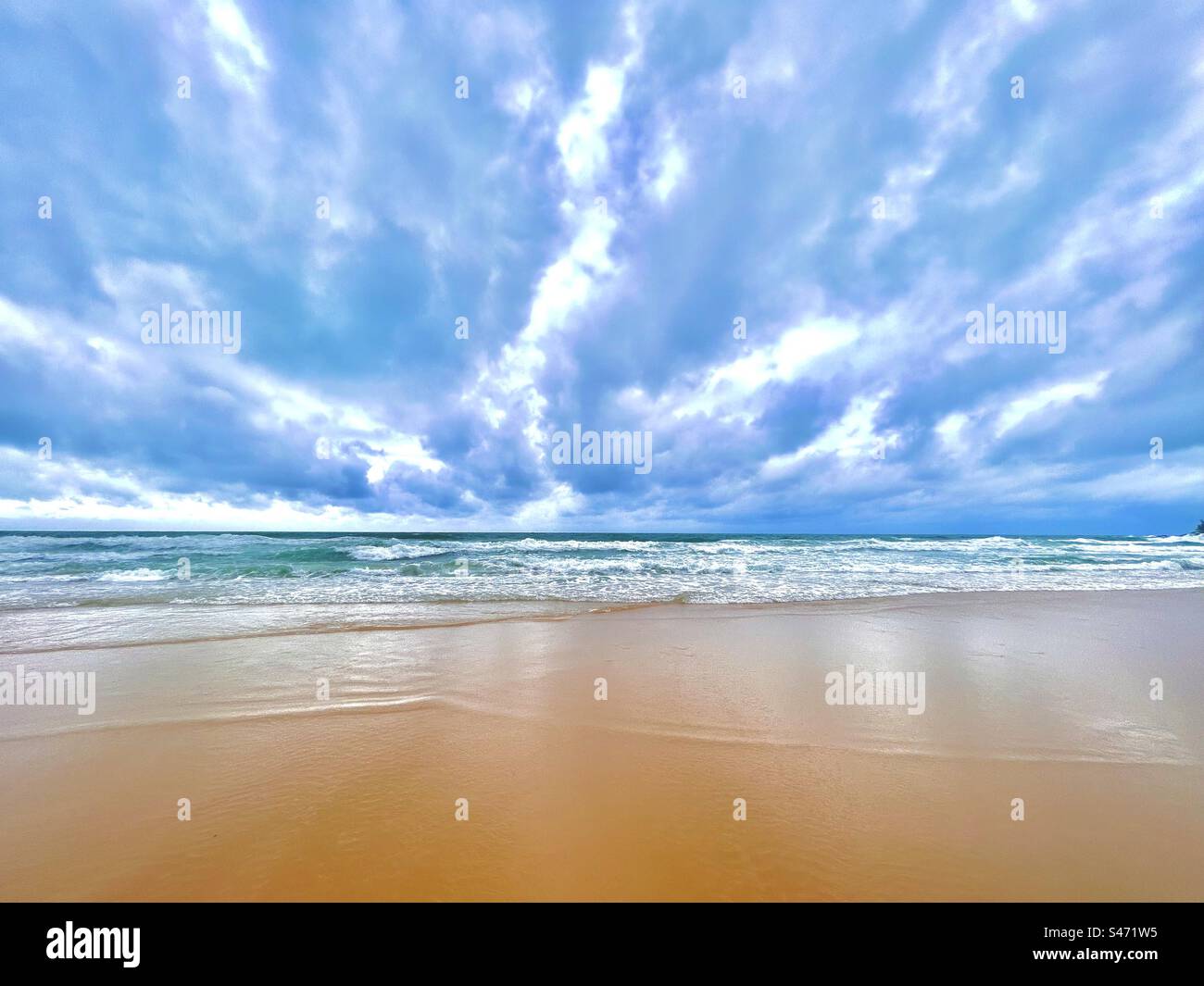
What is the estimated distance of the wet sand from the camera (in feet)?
9.23

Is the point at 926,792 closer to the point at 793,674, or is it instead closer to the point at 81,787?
the point at 793,674

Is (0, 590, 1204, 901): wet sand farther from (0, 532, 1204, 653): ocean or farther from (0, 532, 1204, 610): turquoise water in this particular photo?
(0, 532, 1204, 610): turquoise water

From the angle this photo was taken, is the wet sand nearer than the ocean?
Yes

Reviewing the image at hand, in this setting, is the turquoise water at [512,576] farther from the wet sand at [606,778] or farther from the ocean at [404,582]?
the wet sand at [606,778]

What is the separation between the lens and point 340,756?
14.0 ft

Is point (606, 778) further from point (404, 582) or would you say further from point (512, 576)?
point (512, 576)

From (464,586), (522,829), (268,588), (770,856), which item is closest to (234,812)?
(522,829)

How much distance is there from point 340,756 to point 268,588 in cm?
1328

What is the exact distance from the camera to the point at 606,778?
12.8ft

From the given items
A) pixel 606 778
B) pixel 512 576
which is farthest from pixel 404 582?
pixel 606 778

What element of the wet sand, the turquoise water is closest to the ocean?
the turquoise water

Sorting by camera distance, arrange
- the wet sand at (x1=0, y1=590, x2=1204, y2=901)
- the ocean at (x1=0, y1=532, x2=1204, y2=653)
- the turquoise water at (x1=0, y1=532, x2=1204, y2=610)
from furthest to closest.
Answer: the turquoise water at (x1=0, y1=532, x2=1204, y2=610), the ocean at (x1=0, y1=532, x2=1204, y2=653), the wet sand at (x1=0, y1=590, x2=1204, y2=901)

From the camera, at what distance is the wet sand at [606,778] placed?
2.81m
